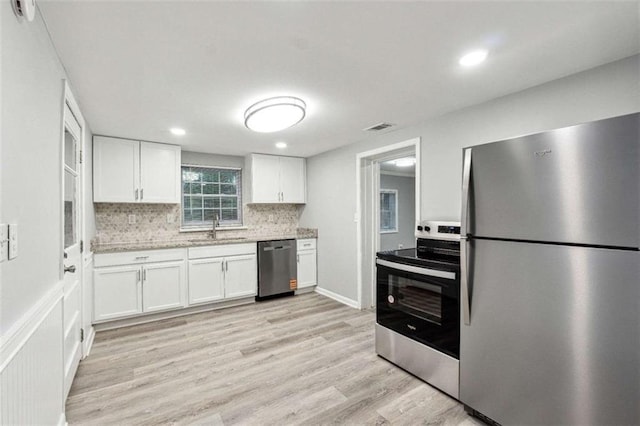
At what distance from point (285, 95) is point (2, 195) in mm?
1749

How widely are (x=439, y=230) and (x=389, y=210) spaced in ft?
15.9

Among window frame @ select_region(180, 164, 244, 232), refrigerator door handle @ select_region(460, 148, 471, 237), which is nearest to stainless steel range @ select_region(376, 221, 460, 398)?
refrigerator door handle @ select_region(460, 148, 471, 237)

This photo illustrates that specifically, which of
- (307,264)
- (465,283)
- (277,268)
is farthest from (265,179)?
(465,283)

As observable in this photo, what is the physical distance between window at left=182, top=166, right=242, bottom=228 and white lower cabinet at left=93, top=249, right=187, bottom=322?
87 centimetres

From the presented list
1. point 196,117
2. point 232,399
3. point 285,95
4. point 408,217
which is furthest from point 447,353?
point 408,217

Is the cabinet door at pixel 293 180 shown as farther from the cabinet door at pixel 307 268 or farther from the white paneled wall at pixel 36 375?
the white paneled wall at pixel 36 375

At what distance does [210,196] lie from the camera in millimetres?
4570

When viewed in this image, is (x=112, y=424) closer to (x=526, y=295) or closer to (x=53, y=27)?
(x=53, y=27)

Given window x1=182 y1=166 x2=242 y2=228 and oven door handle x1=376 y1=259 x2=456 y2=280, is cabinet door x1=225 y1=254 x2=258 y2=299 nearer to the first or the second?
window x1=182 y1=166 x2=242 y2=228

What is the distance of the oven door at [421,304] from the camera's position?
204 cm

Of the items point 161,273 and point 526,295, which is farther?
point 161,273

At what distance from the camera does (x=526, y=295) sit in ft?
5.31

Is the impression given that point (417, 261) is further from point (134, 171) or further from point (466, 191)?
point (134, 171)

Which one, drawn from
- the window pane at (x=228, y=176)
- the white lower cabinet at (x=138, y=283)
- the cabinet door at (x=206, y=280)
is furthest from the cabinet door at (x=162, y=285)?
the window pane at (x=228, y=176)
